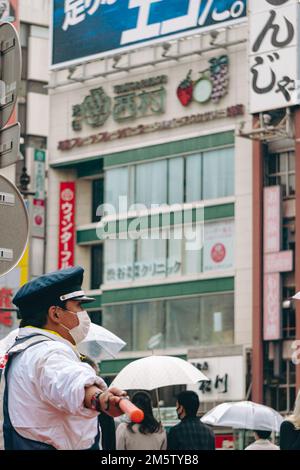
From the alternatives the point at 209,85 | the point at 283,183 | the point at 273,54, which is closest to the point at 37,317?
the point at 273,54

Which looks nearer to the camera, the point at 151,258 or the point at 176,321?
the point at 176,321

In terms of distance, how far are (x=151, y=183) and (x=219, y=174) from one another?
251cm

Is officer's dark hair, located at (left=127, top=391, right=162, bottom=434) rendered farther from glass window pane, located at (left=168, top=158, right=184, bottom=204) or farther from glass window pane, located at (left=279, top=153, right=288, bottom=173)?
glass window pane, located at (left=168, top=158, right=184, bottom=204)

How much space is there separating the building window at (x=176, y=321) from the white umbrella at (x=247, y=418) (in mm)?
A: 23190

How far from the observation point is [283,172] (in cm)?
3781

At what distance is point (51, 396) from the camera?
5.05m

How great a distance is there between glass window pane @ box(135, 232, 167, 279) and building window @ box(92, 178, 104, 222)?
3250mm

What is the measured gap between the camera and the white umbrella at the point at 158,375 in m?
12.8

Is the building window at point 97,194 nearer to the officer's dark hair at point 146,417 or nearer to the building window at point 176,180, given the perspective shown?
the building window at point 176,180

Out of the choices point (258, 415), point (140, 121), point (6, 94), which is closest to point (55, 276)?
point (6, 94)

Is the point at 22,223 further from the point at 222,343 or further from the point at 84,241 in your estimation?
the point at 84,241

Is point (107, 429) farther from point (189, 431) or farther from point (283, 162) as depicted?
point (283, 162)

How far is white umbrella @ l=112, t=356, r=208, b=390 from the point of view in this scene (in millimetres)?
12836

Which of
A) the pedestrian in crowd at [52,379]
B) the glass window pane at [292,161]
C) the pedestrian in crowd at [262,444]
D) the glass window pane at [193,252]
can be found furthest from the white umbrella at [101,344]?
the glass window pane at [193,252]
